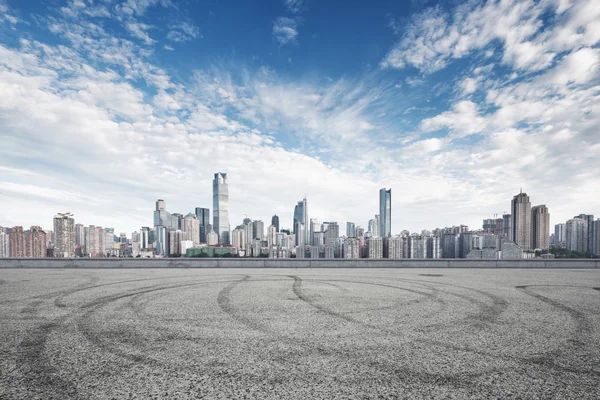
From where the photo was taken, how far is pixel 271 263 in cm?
1967

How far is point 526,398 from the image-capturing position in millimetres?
3146

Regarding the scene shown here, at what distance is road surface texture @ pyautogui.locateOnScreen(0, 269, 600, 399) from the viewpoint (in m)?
3.34

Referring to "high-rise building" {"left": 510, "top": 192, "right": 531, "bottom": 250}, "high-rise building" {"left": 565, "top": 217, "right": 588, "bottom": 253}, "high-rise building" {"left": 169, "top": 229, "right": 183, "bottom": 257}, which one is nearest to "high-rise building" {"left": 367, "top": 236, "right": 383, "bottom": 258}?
"high-rise building" {"left": 510, "top": 192, "right": 531, "bottom": 250}

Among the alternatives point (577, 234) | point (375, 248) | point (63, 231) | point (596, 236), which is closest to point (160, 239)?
point (63, 231)

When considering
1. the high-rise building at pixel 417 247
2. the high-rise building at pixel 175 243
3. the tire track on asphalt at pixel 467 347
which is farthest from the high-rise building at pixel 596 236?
the high-rise building at pixel 175 243

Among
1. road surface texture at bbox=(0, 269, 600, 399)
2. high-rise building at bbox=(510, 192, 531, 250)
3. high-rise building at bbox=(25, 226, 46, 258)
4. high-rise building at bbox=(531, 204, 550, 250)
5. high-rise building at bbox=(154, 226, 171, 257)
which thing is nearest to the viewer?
road surface texture at bbox=(0, 269, 600, 399)

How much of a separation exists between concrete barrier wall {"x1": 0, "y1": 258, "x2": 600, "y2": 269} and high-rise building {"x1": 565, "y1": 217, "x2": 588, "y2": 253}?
55023 mm

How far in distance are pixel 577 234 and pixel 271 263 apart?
2895 inches

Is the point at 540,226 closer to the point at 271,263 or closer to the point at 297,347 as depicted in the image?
the point at 271,263

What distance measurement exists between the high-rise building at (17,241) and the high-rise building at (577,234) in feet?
330

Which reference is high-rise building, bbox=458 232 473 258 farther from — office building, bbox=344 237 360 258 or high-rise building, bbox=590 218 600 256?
high-rise building, bbox=590 218 600 256

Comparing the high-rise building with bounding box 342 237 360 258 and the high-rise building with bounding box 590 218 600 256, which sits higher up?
the high-rise building with bounding box 590 218 600 256

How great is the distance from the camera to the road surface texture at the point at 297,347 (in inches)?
132

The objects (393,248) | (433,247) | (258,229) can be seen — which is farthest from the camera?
(258,229)
